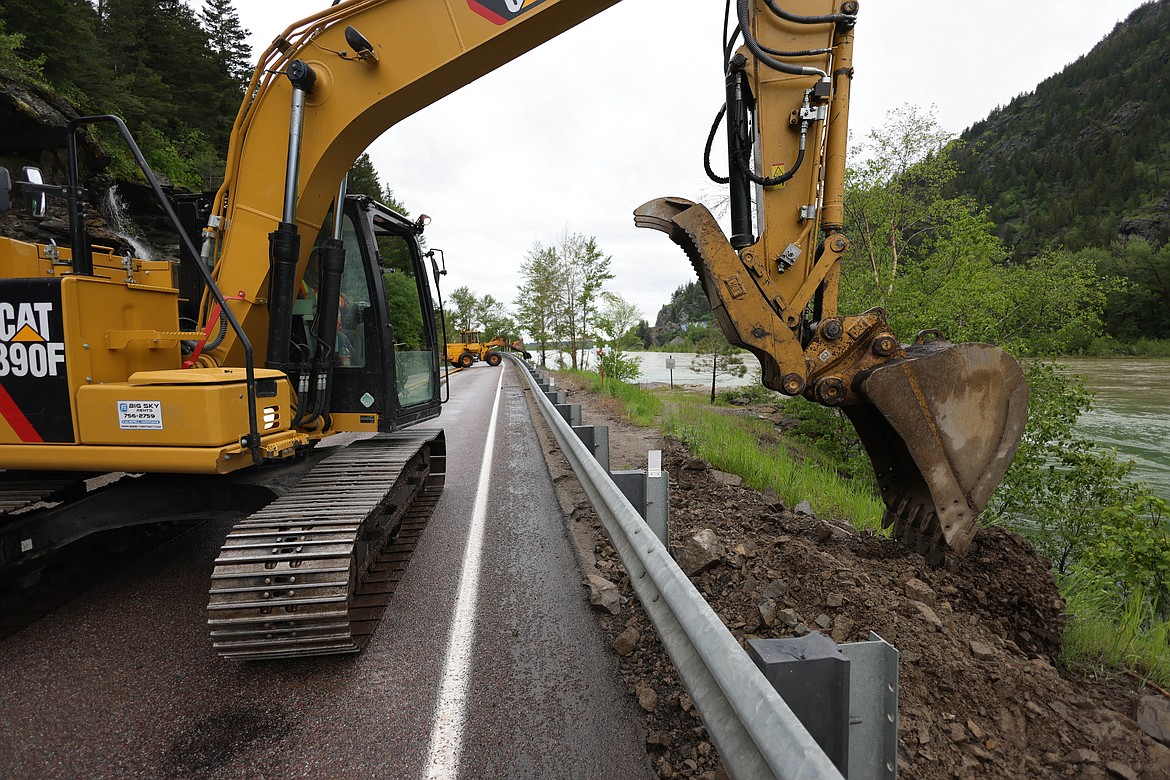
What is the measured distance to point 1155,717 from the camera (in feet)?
7.00

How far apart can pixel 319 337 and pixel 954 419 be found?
4200 millimetres

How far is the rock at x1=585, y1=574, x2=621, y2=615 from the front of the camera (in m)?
3.26

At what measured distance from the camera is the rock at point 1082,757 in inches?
73.3

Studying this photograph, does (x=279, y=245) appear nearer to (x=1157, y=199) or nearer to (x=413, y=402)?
(x=413, y=402)

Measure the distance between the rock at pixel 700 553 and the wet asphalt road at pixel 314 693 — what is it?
68 centimetres

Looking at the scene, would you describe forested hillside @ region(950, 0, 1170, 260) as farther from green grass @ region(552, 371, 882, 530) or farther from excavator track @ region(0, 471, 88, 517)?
excavator track @ region(0, 471, 88, 517)

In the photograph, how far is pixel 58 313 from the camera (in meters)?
2.89

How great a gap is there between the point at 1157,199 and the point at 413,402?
126014 mm

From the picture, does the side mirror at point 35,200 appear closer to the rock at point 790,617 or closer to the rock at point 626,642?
the rock at point 626,642

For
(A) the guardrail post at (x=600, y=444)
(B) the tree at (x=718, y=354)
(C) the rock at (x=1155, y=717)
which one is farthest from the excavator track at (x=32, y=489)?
(B) the tree at (x=718, y=354)

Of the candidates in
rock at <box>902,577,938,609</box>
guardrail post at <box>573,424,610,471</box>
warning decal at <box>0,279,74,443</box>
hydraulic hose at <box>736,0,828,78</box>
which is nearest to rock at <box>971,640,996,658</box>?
rock at <box>902,577,938,609</box>

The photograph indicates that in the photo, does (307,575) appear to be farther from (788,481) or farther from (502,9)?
(788,481)

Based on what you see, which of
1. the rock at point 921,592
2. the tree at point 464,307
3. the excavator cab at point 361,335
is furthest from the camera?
the tree at point 464,307

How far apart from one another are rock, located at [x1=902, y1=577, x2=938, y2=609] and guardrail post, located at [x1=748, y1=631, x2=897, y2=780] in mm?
1723
